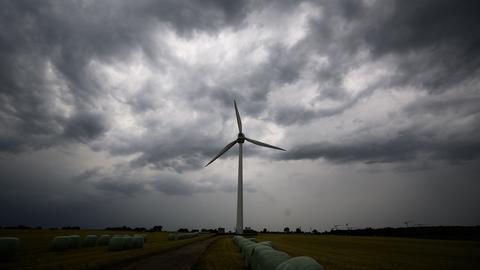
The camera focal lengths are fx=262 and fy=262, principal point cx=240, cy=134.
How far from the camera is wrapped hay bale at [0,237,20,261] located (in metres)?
25.6

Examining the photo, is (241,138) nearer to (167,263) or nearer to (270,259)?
(167,263)

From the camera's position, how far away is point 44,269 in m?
20.3

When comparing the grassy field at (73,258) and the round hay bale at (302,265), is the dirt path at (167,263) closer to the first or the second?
the grassy field at (73,258)

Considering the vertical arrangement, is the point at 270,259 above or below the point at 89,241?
above

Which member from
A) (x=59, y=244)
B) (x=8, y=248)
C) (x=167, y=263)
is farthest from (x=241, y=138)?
(x=8, y=248)

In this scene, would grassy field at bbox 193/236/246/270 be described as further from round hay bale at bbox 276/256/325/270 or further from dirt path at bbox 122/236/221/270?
round hay bale at bbox 276/256/325/270

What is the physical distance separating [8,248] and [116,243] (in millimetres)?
15957

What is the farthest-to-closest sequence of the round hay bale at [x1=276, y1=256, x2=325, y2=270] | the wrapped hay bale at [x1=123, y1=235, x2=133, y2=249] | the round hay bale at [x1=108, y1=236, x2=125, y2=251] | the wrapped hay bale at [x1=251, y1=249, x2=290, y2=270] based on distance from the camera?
the wrapped hay bale at [x1=123, y1=235, x2=133, y2=249] < the round hay bale at [x1=108, y1=236, x2=125, y2=251] < the wrapped hay bale at [x1=251, y1=249, x2=290, y2=270] < the round hay bale at [x1=276, y1=256, x2=325, y2=270]

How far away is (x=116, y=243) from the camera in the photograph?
40.4m

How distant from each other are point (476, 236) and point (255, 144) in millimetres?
90882

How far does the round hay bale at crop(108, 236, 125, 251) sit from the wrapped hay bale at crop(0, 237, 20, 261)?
14.2 meters

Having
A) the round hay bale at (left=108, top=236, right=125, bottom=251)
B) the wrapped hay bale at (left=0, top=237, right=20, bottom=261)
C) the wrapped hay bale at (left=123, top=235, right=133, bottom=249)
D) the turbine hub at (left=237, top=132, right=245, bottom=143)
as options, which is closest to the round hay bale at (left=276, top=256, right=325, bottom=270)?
the wrapped hay bale at (left=0, top=237, right=20, bottom=261)

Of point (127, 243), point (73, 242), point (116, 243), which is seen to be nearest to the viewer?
point (73, 242)

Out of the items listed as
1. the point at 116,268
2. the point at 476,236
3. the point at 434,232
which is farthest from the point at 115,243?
the point at 434,232
